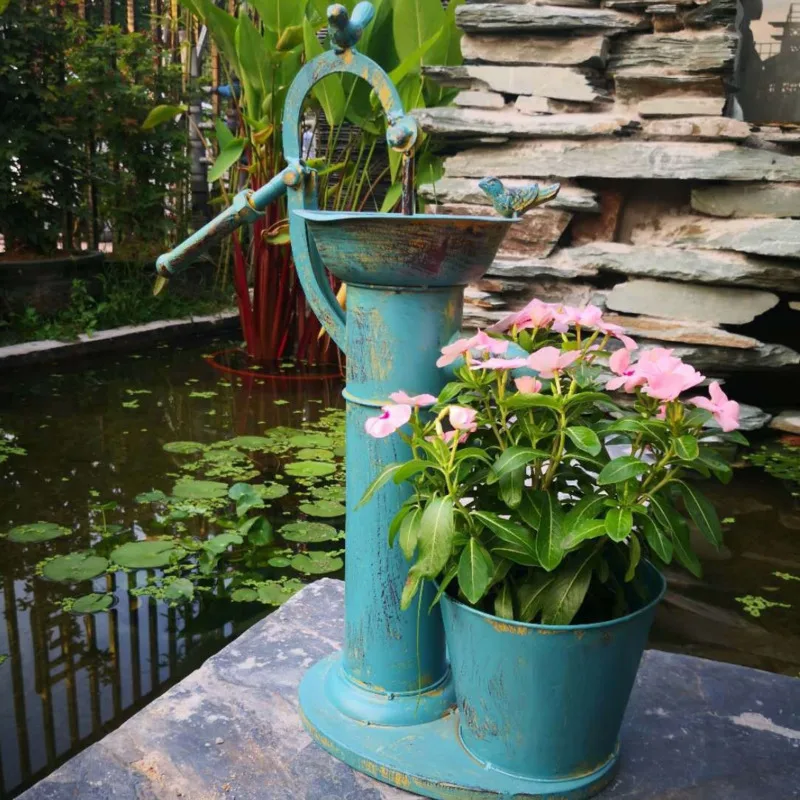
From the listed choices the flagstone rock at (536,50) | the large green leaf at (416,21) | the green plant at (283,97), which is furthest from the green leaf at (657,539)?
the large green leaf at (416,21)

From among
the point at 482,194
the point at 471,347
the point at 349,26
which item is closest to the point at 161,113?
the point at 482,194

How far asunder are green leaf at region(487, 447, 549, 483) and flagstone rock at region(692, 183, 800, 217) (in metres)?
2.35

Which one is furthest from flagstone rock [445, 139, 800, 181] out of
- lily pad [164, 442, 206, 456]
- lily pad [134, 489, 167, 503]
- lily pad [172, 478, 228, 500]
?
lily pad [134, 489, 167, 503]

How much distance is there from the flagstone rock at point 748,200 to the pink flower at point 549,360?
228 cm

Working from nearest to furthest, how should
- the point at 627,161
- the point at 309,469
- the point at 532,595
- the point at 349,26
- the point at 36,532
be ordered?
the point at 532,595 → the point at 349,26 → the point at 36,532 → the point at 309,469 → the point at 627,161

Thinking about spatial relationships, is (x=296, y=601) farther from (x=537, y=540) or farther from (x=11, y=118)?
(x=11, y=118)

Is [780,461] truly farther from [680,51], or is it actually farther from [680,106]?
[680,51]

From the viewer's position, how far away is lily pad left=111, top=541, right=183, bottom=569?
7.33 ft

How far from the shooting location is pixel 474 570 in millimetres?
1095

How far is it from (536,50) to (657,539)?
8.87 ft

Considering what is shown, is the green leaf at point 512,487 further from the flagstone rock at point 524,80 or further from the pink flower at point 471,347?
the flagstone rock at point 524,80

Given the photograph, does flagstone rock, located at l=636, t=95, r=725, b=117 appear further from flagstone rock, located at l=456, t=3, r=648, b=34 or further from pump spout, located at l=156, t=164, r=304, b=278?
pump spout, located at l=156, t=164, r=304, b=278

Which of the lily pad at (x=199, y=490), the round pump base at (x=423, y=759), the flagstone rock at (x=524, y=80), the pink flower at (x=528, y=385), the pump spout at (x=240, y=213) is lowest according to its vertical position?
the lily pad at (x=199, y=490)

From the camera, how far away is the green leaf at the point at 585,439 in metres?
1.05
